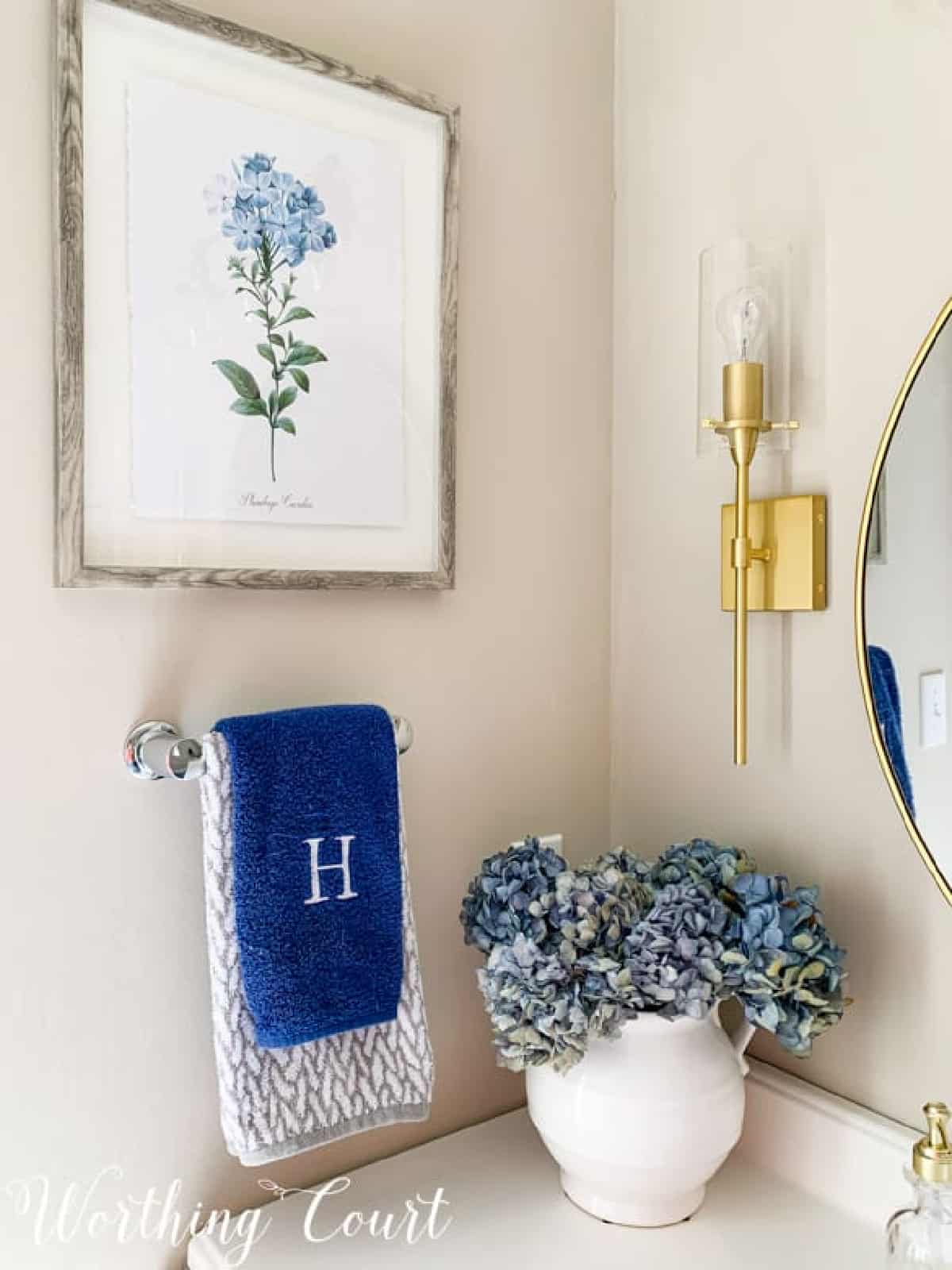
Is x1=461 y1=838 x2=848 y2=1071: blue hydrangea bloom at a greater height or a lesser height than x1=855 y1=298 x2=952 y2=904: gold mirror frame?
lesser

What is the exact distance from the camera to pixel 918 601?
95cm

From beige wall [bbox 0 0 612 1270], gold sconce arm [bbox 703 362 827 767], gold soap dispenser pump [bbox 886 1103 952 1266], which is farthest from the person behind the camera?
gold sconce arm [bbox 703 362 827 767]

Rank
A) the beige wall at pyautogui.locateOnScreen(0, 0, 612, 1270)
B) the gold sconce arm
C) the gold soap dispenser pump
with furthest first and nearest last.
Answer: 1. the gold sconce arm
2. the beige wall at pyautogui.locateOnScreen(0, 0, 612, 1270)
3. the gold soap dispenser pump

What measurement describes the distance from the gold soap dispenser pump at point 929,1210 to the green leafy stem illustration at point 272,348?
0.76m

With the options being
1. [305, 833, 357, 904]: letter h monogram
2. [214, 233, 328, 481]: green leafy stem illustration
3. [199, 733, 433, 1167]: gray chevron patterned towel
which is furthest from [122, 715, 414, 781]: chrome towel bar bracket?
[214, 233, 328, 481]: green leafy stem illustration

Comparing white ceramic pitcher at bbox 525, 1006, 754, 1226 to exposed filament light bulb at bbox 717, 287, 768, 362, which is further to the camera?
exposed filament light bulb at bbox 717, 287, 768, 362

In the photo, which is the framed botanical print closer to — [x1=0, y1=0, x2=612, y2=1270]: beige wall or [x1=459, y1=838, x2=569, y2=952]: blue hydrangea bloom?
[x1=0, y1=0, x2=612, y2=1270]: beige wall

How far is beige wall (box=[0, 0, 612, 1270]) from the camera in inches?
35.1

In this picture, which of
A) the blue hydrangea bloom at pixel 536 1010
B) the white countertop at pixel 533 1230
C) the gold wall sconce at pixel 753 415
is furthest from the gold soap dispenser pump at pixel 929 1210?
the gold wall sconce at pixel 753 415

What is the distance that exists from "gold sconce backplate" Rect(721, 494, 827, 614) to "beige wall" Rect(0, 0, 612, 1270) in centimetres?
23

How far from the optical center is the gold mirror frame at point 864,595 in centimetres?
94

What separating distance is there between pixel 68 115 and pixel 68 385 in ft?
0.71

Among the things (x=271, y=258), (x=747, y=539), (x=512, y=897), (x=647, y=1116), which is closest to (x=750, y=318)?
(x=747, y=539)

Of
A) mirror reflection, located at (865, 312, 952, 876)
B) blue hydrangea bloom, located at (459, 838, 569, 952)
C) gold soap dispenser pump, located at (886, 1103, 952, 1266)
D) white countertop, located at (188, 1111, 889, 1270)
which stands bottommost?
white countertop, located at (188, 1111, 889, 1270)
